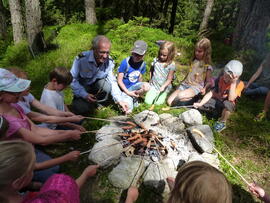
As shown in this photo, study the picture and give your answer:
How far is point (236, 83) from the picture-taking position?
3.96m

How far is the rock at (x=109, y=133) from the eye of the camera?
3375mm

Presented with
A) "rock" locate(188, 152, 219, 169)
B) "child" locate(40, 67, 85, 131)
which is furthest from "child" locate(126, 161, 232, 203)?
"child" locate(40, 67, 85, 131)

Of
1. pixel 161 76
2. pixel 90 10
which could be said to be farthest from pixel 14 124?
pixel 90 10

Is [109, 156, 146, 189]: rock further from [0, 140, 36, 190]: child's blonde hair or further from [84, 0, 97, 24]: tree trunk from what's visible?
[84, 0, 97, 24]: tree trunk

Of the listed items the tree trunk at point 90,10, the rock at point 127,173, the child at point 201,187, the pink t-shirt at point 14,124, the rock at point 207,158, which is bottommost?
the rock at point 127,173

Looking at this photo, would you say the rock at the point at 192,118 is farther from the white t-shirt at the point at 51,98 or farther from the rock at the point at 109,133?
the white t-shirt at the point at 51,98

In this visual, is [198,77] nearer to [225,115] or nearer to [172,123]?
[225,115]

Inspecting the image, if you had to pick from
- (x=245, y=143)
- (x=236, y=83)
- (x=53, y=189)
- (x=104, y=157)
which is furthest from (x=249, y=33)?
(x=53, y=189)

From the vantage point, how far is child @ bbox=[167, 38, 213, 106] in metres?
4.40

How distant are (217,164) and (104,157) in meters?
1.55

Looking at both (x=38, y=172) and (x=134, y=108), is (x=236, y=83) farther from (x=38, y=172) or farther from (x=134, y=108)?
(x=38, y=172)

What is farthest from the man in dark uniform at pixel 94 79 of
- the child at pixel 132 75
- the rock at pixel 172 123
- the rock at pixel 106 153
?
the rock at pixel 106 153

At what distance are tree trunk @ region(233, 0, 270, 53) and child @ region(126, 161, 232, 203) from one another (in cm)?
578

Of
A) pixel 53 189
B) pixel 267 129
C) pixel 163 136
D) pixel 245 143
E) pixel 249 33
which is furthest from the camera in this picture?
pixel 249 33
